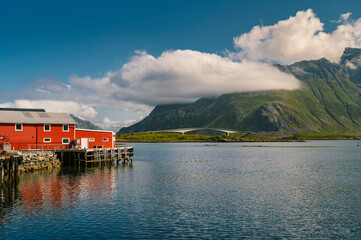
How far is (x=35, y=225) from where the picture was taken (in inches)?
1093

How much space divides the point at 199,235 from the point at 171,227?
319 centimetres

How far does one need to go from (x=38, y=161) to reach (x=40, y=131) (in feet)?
30.1

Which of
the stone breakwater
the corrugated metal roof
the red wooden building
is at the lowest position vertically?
the stone breakwater

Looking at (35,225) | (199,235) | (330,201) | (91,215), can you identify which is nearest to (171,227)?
(199,235)

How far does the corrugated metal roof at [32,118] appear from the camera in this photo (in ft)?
232

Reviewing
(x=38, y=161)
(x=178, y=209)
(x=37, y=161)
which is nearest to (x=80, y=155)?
(x=38, y=161)

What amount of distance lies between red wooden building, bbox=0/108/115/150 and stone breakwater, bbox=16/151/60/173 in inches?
150

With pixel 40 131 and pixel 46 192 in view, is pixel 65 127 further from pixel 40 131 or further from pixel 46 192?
pixel 46 192

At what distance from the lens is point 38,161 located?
6638 cm

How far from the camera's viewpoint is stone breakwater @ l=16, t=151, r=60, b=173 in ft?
205

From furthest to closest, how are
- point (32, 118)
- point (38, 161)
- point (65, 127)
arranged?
point (65, 127), point (32, 118), point (38, 161)

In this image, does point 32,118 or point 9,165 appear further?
point 32,118

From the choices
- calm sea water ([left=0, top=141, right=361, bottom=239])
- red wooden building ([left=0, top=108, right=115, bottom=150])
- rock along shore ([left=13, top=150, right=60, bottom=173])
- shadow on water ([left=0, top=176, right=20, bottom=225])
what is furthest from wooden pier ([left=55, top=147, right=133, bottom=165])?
shadow on water ([left=0, top=176, right=20, bottom=225])

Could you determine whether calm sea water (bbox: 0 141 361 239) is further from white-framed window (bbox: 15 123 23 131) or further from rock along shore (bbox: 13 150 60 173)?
white-framed window (bbox: 15 123 23 131)
